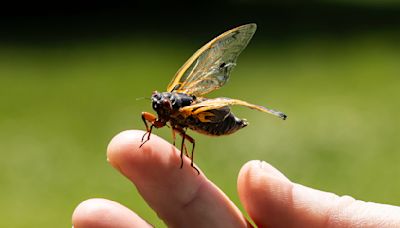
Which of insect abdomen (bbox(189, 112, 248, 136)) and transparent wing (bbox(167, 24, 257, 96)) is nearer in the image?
insect abdomen (bbox(189, 112, 248, 136))

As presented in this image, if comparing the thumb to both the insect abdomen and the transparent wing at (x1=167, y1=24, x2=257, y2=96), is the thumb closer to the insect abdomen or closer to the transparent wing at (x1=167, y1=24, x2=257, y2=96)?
the insect abdomen

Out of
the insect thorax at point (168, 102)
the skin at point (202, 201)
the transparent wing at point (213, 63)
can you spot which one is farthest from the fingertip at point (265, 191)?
the transparent wing at point (213, 63)

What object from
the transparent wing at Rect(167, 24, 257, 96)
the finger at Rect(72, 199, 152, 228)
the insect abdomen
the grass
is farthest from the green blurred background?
the finger at Rect(72, 199, 152, 228)

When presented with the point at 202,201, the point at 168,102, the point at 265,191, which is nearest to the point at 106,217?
the point at 202,201

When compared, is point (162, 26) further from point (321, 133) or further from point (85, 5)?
point (321, 133)

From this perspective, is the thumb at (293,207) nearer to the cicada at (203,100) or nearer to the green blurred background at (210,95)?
the cicada at (203,100)

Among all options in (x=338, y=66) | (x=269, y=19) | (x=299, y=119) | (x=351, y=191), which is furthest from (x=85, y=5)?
(x=351, y=191)
